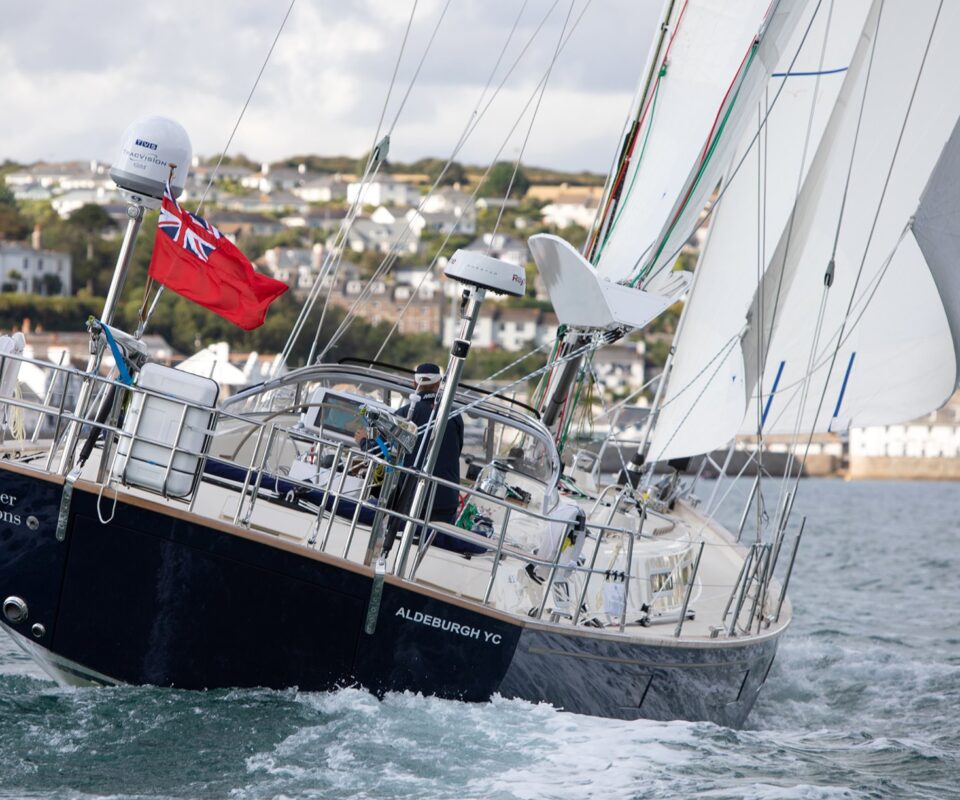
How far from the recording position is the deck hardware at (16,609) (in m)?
7.79

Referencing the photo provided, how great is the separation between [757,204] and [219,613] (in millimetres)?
6448

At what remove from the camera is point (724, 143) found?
1079 cm

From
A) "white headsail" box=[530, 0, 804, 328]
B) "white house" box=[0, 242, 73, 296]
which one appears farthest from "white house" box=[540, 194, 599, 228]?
"white headsail" box=[530, 0, 804, 328]

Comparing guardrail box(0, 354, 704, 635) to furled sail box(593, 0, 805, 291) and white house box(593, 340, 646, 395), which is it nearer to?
furled sail box(593, 0, 805, 291)

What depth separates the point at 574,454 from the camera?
13734mm

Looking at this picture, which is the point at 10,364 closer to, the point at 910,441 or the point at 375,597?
the point at 375,597

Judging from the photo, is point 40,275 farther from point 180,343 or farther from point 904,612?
point 904,612

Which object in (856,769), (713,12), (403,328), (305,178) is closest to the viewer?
(856,769)

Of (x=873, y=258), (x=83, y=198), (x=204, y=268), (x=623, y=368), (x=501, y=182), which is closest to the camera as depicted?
(x=204, y=268)

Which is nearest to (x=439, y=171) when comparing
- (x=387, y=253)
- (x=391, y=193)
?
(x=391, y=193)

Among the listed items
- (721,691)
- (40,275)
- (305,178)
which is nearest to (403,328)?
(40,275)

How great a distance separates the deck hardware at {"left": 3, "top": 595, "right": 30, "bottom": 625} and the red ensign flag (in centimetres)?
179

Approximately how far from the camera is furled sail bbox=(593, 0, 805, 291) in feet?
35.1

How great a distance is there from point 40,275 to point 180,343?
17.2 m
